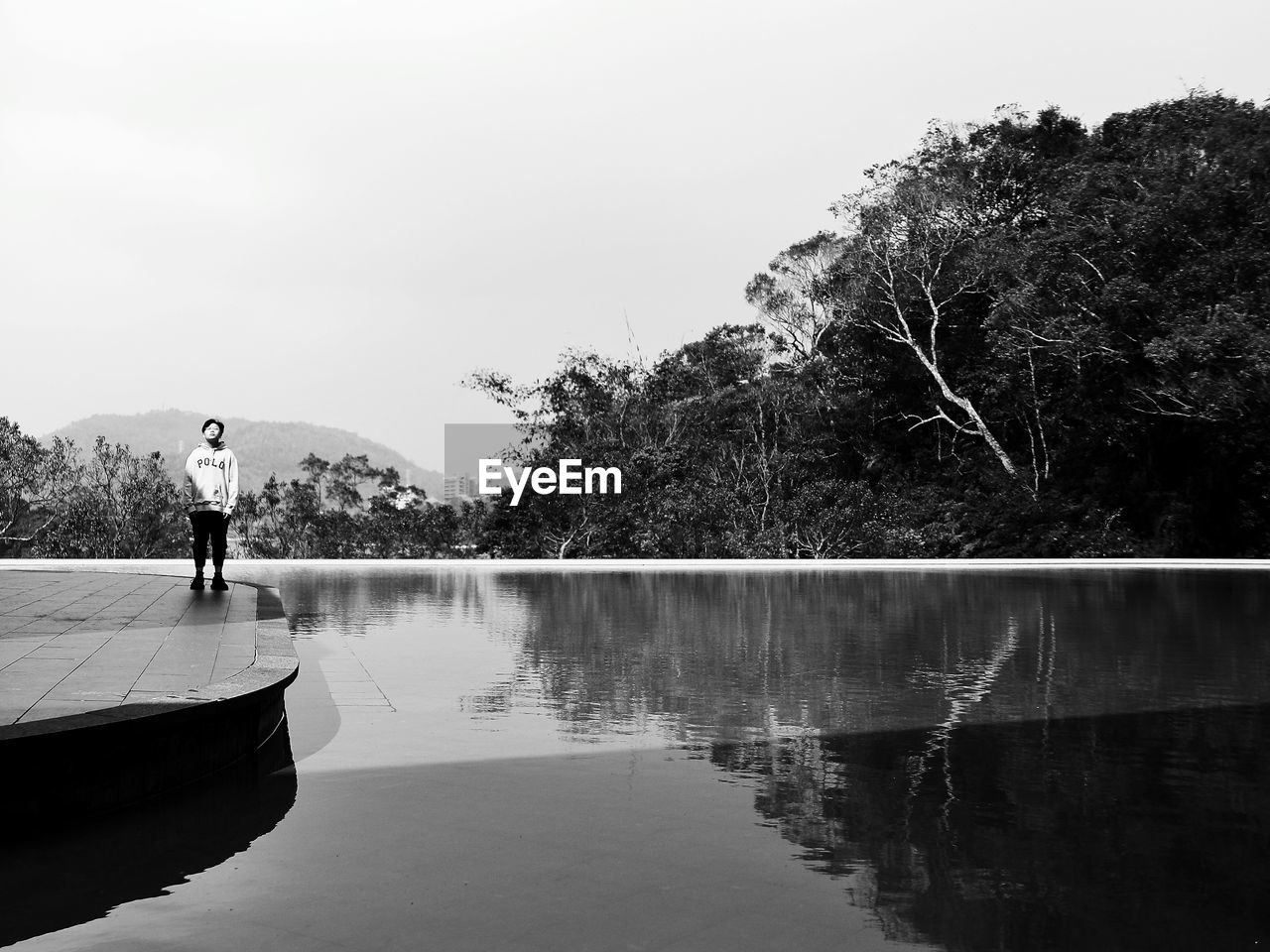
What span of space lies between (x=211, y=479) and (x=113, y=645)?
3.11 metres

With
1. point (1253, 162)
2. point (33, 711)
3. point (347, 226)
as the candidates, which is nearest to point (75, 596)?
point (33, 711)

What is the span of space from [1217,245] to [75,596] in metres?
20.2

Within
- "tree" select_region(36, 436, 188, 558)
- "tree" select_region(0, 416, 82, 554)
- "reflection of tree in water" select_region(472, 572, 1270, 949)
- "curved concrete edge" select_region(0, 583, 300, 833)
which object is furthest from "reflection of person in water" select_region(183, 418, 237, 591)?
"tree" select_region(0, 416, 82, 554)

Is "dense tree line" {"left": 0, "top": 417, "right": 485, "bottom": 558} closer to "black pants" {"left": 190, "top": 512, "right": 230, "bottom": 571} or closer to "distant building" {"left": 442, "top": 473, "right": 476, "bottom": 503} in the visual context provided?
"distant building" {"left": 442, "top": 473, "right": 476, "bottom": 503}

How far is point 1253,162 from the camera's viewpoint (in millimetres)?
20188

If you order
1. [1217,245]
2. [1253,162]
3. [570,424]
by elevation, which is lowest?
[570,424]

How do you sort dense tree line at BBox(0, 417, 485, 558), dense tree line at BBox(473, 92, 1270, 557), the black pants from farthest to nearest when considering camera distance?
dense tree line at BBox(0, 417, 485, 558), dense tree line at BBox(473, 92, 1270, 557), the black pants

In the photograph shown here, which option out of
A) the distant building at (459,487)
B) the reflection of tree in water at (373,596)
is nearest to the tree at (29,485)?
the reflection of tree in water at (373,596)

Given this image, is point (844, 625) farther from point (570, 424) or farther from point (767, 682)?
point (570, 424)

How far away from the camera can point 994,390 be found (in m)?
24.6

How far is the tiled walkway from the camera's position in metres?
4.13

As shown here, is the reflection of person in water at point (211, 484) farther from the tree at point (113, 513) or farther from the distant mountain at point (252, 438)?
the distant mountain at point (252, 438)

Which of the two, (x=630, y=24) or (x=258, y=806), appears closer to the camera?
(x=258, y=806)

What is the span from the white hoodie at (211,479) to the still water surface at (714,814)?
1824mm
